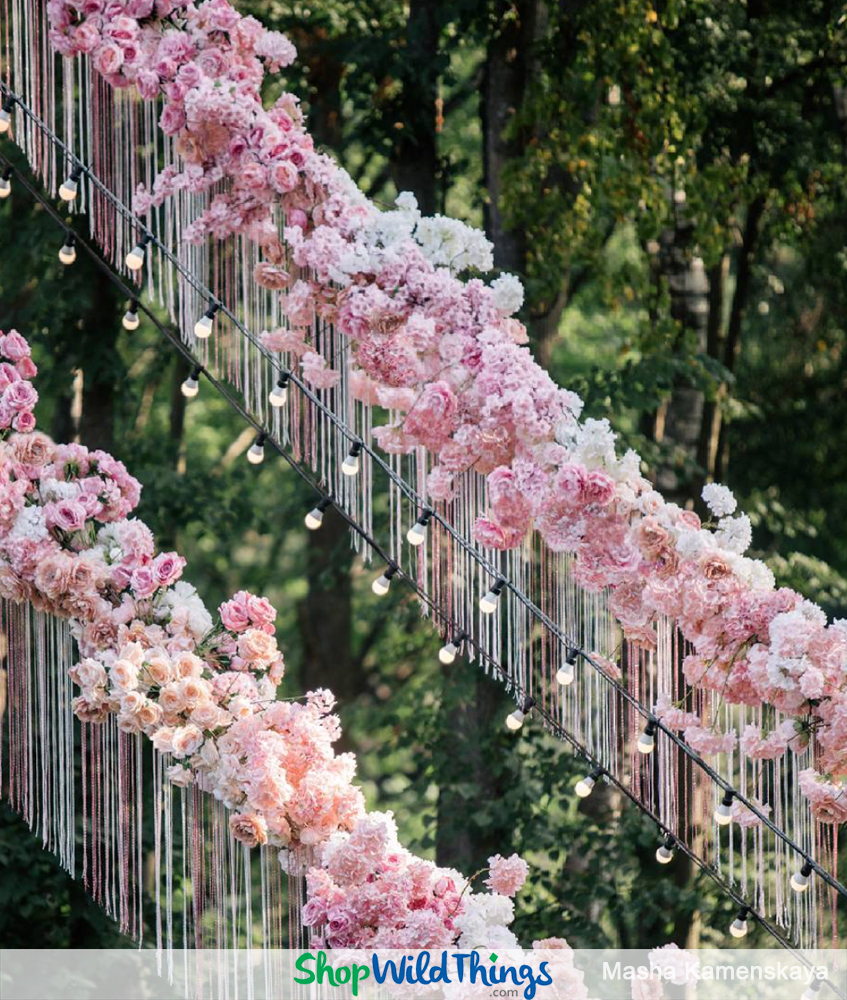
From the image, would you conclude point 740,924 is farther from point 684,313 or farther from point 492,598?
point 684,313

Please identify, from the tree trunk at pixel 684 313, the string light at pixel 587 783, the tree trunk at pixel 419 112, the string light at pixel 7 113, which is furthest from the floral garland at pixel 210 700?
the tree trunk at pixel 684 313

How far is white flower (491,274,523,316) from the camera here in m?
4.34

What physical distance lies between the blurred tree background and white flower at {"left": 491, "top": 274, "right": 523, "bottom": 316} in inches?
107

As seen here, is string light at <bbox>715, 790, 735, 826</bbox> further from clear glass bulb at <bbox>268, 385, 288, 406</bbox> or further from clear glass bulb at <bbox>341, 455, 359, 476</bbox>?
clear glass bulb at <bbox>268, 385, 288, 406</bbox>

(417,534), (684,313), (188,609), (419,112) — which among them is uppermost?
(419,112)

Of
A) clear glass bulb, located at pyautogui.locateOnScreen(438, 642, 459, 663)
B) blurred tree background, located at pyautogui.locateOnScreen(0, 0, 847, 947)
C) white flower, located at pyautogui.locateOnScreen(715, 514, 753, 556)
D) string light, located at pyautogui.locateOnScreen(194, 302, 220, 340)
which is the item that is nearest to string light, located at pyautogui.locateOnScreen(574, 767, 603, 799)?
clear glass bulb, located at pyautogui.locateOnScreen(438, 642, 459, 663)

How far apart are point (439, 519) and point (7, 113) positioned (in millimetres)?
1566

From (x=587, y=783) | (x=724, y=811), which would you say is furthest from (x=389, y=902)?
(x=724, y=811)

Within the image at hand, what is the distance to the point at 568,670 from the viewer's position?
398 centimetres

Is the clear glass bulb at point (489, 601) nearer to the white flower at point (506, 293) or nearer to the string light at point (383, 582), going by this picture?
the string light at point (383, 582)

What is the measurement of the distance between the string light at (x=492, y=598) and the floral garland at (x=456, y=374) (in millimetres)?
122

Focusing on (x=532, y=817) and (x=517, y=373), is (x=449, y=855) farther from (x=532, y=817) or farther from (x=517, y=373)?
(x=517, y=373)

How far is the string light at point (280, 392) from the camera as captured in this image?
14.3 ft

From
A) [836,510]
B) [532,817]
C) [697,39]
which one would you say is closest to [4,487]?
[532,817]
